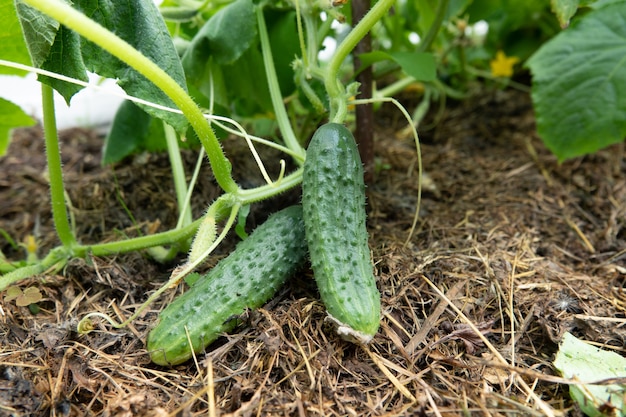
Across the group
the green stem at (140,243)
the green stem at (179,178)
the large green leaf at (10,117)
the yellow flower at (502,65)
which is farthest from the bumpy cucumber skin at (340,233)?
the yellow flower at (502,65)

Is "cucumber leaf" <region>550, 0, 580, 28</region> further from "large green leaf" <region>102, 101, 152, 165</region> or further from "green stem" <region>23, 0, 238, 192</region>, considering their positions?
"large green leaf" <region>102, 101, 152, 165</region>

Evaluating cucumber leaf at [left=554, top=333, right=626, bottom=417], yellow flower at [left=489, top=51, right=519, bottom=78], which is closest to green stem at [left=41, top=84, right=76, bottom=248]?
cucumber leaf at [left=554, top=333, right=626, bottom=417]

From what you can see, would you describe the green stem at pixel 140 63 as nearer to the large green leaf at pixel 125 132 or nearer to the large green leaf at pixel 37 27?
the large green leaf at pixel 37 27

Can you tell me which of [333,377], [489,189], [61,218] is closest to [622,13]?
[489,189]

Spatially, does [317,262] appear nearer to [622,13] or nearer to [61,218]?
[61,218]

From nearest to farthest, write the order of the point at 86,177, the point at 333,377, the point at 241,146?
1. the point at 333,377
2. the point at 241,146
3. the point at 86,177

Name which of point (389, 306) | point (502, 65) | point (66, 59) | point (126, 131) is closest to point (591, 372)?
point (389, 306)
